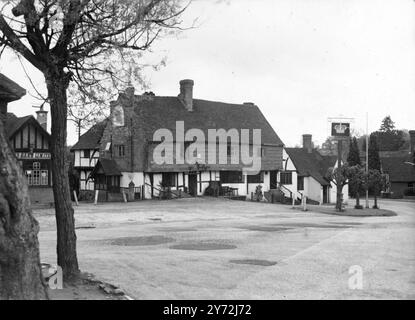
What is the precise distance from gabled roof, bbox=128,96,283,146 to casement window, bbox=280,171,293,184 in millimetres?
3228

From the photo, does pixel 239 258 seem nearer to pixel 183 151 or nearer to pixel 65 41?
pixel 65 41

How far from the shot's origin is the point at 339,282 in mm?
10875

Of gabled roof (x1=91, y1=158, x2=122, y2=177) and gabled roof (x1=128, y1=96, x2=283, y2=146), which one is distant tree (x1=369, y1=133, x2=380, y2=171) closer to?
gabled roof (x1=128, y1=96, x2=283, y2=146)

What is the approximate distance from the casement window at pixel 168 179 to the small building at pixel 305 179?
44.2 ft

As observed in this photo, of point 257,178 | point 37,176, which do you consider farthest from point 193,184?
point 37,176

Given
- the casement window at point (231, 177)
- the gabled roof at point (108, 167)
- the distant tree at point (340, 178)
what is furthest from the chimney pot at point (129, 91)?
the casement window at point (231, 177)

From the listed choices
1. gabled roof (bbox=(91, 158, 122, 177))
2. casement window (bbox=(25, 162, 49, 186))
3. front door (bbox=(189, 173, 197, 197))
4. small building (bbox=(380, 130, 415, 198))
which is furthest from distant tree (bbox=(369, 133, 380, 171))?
casement window (bbox=(25, 162, 49, 186))

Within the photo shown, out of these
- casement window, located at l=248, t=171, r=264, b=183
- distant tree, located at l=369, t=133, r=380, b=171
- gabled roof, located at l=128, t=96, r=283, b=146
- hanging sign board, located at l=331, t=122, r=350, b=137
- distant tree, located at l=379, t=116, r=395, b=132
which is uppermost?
distant tree, located at l=379, t=116, r=395, b=132

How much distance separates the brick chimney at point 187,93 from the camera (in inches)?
1922

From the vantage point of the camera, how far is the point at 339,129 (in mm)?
40875

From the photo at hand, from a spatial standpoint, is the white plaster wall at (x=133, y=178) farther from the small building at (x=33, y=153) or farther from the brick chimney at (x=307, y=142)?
the brick chimney at (x=307, y=142)

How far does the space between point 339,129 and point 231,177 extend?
12.1 meters

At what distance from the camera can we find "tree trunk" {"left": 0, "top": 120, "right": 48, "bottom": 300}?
22.6 ft
